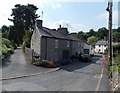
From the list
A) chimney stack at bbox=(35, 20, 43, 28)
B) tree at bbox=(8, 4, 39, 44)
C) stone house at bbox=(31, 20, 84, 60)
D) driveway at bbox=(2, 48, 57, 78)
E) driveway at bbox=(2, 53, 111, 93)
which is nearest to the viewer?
driveway at bbox=(2, 53, 111, 93)

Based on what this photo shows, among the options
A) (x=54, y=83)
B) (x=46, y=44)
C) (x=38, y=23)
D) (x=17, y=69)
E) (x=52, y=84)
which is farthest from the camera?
(x=38, y=23)

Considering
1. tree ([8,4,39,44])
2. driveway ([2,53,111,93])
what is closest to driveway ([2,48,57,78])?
driveway ([2,53,111,93])

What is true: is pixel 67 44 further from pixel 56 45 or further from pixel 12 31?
pixel 12 31

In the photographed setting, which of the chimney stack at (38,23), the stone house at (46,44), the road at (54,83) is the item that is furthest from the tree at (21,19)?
the road at (54,83)

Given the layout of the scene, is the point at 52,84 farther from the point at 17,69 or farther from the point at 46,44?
the point at 46,44

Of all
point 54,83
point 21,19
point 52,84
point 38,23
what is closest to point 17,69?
point 54,83

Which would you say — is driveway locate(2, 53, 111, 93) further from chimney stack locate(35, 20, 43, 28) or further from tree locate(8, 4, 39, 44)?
tree locate(8, 4, 39, 44)

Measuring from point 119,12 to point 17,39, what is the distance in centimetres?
4854

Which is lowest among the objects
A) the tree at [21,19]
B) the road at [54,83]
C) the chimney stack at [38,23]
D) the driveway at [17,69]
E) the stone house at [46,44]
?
the road at [54,83]

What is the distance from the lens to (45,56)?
23.1 meters

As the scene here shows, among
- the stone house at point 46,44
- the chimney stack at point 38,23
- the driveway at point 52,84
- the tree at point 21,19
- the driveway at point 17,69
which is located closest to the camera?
the driveway at point 52,84

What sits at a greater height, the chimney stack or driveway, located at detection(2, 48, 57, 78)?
the chimney stack

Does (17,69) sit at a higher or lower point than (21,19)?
lower

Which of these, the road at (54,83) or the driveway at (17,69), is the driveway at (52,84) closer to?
the road at (54,83)
